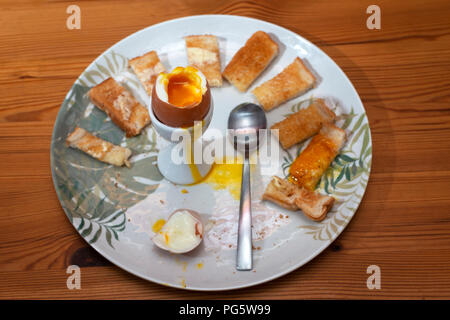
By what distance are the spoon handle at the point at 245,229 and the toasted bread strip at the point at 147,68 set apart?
0.53 metres

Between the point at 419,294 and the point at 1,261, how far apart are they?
143cm

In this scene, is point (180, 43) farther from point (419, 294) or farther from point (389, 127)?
point (419, 294)

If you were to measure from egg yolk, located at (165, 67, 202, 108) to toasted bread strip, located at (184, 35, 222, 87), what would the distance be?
1.33 feet

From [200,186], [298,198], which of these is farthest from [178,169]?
[298,198]

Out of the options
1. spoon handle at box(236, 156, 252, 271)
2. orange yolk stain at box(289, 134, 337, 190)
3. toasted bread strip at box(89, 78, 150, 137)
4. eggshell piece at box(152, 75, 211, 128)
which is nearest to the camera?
eggshell piece at box(152, 75, 211, 128)

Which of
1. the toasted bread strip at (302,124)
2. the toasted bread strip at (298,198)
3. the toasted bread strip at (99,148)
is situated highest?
the toasted bread strip at (302,124)

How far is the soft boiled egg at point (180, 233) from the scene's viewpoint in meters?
1.36

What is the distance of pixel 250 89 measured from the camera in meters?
1.70

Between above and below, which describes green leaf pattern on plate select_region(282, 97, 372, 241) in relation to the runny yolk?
below

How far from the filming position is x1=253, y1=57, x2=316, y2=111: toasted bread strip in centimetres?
163

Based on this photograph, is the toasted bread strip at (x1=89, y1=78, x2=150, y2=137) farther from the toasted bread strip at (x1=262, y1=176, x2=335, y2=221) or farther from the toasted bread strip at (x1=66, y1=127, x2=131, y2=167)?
the toasted bread strip at (x1=262, y1=176, x2=335, y2=221)

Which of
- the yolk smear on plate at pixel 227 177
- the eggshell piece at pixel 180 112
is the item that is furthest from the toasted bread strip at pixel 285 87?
the eggshell piece at pixel 180 112

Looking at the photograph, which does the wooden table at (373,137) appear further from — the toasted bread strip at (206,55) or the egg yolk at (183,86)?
the egg yolk at (183,86)

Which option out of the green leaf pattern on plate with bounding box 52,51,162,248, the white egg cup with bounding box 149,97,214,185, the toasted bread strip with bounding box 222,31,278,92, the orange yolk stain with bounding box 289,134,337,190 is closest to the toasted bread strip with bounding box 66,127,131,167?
the green leaf pattern on plate with bounding box 52,51,162,248
